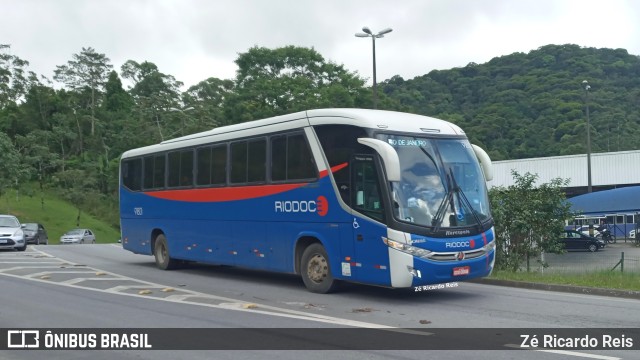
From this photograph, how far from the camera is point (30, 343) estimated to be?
9.13m

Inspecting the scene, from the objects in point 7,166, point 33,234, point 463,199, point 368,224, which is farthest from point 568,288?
point 7,166

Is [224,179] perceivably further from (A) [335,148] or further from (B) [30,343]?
(B) [30,343]

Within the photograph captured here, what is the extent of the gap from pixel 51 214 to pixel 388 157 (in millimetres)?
53951

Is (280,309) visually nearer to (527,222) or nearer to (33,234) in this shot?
(527,222)

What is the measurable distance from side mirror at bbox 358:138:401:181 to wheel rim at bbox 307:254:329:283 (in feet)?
8.80

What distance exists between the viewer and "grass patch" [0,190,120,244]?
56.8m

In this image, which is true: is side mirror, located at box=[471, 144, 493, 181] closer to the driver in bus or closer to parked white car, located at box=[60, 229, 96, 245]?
the driver in bus

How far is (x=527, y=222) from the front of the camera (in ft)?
55.0

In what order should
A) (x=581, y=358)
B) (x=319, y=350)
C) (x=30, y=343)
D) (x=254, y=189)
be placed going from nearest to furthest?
(x=581, y=358) → (x=319, y=350) → (x=30, y=343) → (x=254, y=189)

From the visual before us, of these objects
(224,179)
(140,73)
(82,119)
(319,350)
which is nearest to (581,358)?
(319,350)

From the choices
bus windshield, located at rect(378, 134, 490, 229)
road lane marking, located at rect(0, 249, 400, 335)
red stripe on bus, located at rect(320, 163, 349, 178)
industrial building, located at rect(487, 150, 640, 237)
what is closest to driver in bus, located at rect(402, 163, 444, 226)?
bus windshield, located at rect(378, 134, 490, 229)

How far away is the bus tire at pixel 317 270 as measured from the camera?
1319 centimetres

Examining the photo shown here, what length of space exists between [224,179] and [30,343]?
25.1ft

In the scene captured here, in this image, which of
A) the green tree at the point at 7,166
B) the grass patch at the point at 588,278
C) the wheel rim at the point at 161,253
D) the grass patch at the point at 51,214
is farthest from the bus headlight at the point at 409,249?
the grass patch at the point at 51,214
